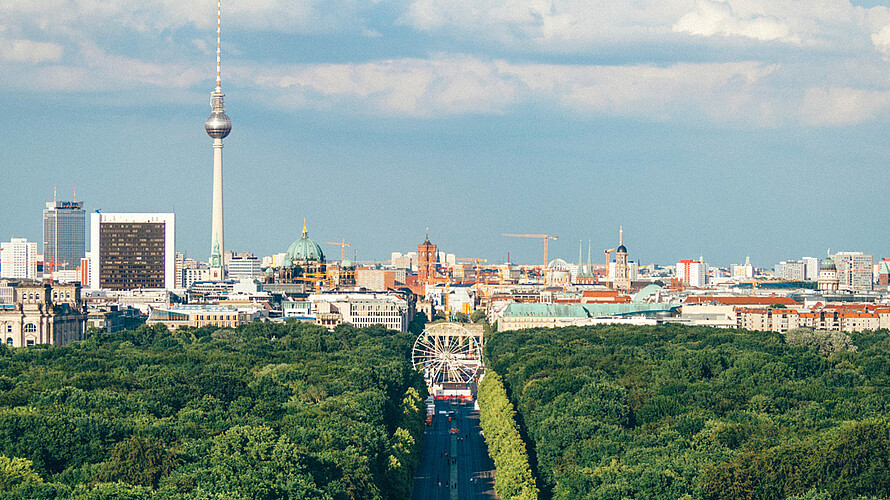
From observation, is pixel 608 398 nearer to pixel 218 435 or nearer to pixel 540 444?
pixel 540 444

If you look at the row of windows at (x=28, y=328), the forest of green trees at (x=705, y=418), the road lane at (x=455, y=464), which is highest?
the row of windows at (x=28, y=328)

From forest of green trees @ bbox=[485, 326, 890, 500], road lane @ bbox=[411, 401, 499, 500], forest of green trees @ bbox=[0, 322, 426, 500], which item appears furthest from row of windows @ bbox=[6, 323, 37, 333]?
road lane @ bbox=[411, 401, 499, 500]

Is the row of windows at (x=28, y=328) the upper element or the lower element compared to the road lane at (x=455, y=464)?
upper

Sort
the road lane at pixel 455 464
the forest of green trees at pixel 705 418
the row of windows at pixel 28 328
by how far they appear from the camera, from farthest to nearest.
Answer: the row of windows at pixel 28 328
the road lane at pixel 455 464
the forest of green trees at pixel 705 418

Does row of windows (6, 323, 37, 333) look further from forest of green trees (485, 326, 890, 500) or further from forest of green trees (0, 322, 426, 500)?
forest of green trees (485, 326, 890, 500)

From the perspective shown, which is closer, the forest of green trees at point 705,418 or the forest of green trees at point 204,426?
the forest of green trees at point 204,426

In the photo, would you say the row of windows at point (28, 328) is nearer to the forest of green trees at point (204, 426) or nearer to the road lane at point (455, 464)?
the forest of green trees at point (204, 426)

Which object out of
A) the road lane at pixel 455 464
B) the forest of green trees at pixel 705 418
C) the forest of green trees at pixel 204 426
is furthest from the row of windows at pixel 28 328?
the road lane at pixel 455 464

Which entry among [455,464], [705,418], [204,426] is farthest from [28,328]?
[705,418]
